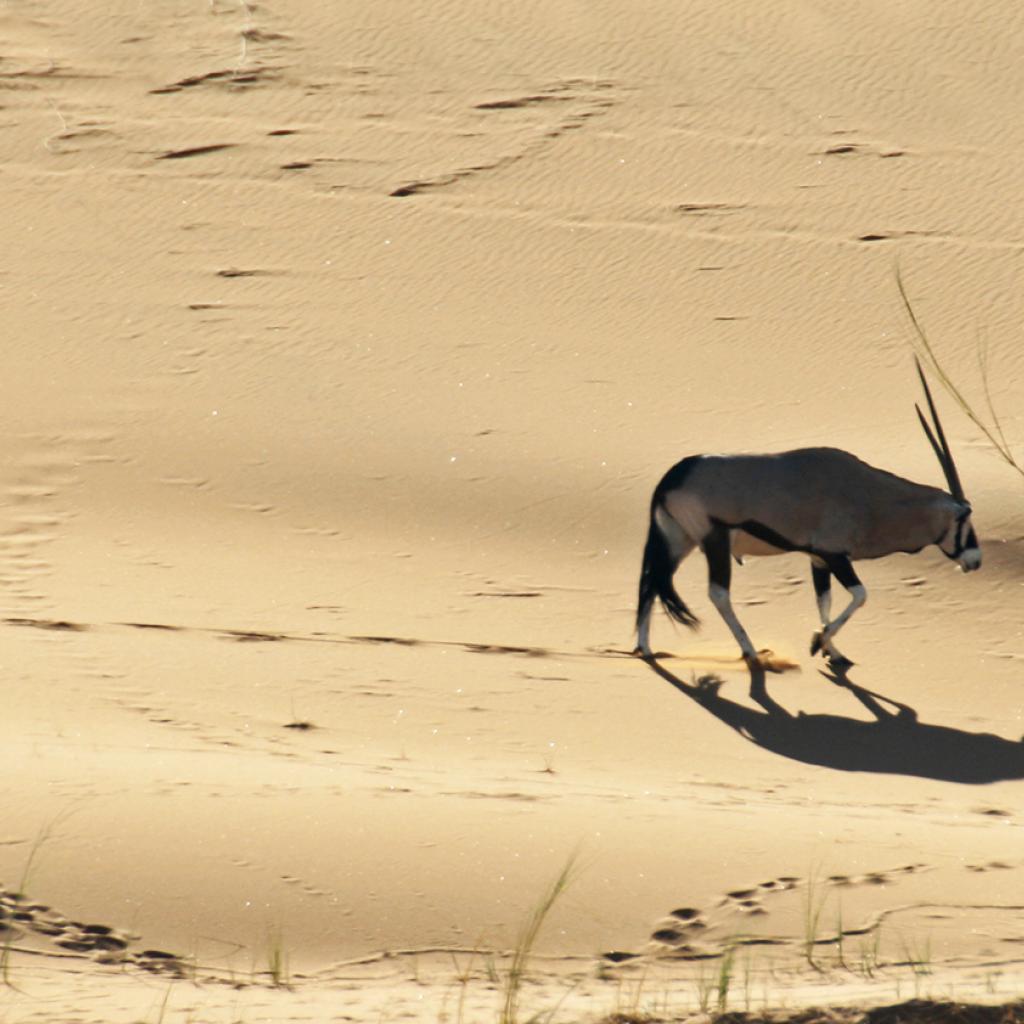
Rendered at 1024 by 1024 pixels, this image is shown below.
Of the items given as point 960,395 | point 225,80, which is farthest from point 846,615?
point 225,80

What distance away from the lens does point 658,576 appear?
909 cm

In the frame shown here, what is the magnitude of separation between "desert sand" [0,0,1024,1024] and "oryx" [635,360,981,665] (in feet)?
1.31

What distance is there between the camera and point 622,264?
14.8 metres

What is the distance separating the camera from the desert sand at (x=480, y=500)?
523 cm

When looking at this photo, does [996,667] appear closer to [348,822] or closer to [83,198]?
[348,822]

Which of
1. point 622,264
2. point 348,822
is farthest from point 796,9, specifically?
point 348,822

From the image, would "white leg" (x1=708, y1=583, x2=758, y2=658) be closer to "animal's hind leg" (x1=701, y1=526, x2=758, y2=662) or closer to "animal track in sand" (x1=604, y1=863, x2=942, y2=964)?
"animal's hind leg" (x1=701, y1=526, x2=758, y2=662)

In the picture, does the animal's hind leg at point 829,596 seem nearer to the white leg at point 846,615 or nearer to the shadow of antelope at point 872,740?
the white leg at point 846,615

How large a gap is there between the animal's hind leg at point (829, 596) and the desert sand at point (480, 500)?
33 cm

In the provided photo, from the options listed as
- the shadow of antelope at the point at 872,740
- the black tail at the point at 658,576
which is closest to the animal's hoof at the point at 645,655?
the black tail at the point at 658,576

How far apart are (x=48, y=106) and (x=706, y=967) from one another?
47.5ft

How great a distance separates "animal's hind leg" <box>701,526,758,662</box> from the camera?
29.5 feet

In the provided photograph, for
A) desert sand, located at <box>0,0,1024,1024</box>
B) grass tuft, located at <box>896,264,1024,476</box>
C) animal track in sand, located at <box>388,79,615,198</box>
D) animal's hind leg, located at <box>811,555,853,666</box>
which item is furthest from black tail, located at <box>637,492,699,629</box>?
animal track in sand, located at <box>388,79,615,198</box>

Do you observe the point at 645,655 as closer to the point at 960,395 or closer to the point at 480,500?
the point at 960,395
